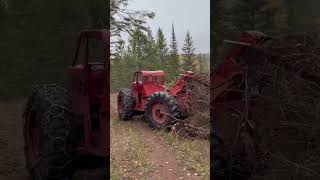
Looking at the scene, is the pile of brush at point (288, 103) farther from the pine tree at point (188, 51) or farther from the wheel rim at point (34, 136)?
the wheel rim at point (34, 136)

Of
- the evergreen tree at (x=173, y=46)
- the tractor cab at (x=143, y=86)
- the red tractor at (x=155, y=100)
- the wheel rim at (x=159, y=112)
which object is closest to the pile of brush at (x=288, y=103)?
the evergreen tree at (x=173, y=46)

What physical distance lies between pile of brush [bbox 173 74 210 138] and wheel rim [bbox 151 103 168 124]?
0.39 m

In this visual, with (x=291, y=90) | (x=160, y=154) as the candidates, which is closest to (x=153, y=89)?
(x=160, y=154)

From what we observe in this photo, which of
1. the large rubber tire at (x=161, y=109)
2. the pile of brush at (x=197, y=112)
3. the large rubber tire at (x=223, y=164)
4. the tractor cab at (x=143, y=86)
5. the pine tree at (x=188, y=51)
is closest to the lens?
the large rubber tire at (x=223, y=164)

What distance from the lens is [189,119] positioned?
352 cm

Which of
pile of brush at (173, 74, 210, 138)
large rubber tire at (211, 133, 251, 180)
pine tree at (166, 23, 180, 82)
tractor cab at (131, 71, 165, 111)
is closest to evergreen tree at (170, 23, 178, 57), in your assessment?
pine tree at (166, 23, 180, 82)

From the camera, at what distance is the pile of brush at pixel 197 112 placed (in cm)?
301

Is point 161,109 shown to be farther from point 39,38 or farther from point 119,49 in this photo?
point 39,38

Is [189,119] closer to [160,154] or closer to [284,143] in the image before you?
[160,154]

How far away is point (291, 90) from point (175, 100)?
6.66 feet

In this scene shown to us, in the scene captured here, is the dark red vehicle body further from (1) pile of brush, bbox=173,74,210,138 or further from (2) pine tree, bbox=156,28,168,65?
(1) pile of brush, bbox=173,74,210,138

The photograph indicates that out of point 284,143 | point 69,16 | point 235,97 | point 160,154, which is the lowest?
point 160,154

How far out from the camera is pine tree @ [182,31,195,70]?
268cm

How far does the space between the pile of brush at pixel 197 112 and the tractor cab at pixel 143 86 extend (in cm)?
31
